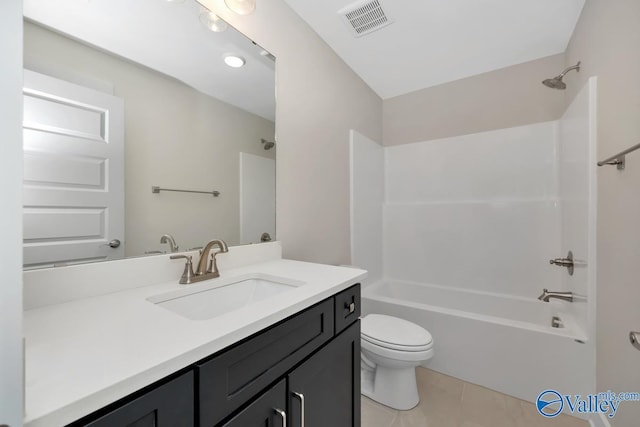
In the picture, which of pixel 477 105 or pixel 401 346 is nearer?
pixel 401 346

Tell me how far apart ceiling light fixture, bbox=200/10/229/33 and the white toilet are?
177 cm

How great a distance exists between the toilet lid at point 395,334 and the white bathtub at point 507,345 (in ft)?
1.06

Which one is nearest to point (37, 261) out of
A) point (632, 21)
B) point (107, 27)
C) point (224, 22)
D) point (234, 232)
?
point (234, 232)

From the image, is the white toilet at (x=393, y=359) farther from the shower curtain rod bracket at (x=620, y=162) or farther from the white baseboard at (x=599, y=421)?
the shower curtain rod bracket at (x=620, y=162)

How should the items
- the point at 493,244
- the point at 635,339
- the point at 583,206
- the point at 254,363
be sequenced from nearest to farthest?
the point at 254,363
the point at 635,339
the point at 583,206
the point at 493,244

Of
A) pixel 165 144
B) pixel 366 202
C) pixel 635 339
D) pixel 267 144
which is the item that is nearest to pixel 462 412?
pixel 635 339

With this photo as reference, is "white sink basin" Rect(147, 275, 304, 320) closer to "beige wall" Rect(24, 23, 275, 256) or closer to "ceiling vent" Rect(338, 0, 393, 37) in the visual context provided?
"beige wall" Rect(24, 23, 275, 256)

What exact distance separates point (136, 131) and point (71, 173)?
242 mm

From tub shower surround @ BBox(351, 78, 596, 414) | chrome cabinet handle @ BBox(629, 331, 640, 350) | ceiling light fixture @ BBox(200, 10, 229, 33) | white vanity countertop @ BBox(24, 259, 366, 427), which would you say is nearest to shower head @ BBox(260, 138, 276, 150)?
ceiling light fixture @ BBox(200, 10, 229, 33)

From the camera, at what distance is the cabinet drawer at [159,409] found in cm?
40

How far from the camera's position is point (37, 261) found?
719 mm

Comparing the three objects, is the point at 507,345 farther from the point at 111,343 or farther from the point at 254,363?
the point at 111,343

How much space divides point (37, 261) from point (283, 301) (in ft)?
2.24

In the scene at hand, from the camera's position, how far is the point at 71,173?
79cm
